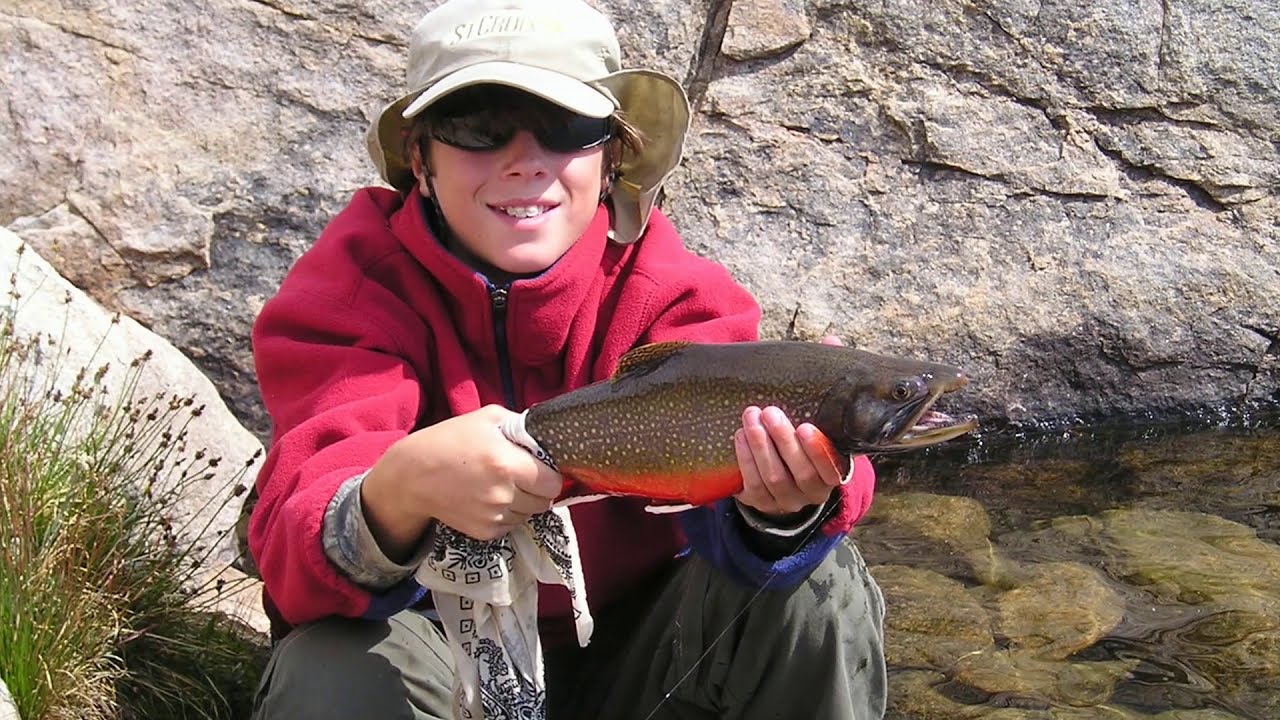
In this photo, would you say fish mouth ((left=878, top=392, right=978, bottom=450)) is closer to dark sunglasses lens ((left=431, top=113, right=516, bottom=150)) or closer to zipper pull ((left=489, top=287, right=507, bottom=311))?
zipper pull ((left=489, top=287, right=507, bottom=311))

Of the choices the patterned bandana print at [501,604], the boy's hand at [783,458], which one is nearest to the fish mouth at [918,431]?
the boy's hand at [783,458]

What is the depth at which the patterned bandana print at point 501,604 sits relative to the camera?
2.82m

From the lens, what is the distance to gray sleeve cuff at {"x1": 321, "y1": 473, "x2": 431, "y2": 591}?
8.83 ft

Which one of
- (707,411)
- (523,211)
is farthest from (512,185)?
(707,411)

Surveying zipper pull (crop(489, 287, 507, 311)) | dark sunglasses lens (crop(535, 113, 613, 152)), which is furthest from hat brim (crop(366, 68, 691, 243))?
zipper pull (crop(489, 287, 507, 311))

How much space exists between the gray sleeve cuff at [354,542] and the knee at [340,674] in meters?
0.19

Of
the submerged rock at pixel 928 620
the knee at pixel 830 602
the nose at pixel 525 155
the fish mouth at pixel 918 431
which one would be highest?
the nose at pixel 525 155

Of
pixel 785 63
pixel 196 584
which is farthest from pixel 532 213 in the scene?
pixel 785 63

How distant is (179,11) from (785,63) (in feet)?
8.36

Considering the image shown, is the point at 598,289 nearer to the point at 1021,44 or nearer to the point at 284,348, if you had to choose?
the point at 284,348

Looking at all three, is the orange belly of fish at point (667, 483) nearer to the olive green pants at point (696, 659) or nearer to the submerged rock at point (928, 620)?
the olive green pants at point (696, 659)

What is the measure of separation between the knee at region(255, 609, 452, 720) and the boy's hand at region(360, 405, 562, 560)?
1.00ft

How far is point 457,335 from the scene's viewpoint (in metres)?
3.34

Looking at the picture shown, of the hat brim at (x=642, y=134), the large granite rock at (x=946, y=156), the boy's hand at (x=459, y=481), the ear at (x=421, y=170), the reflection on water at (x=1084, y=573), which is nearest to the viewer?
the boy's hand at (x=459, y=481)
